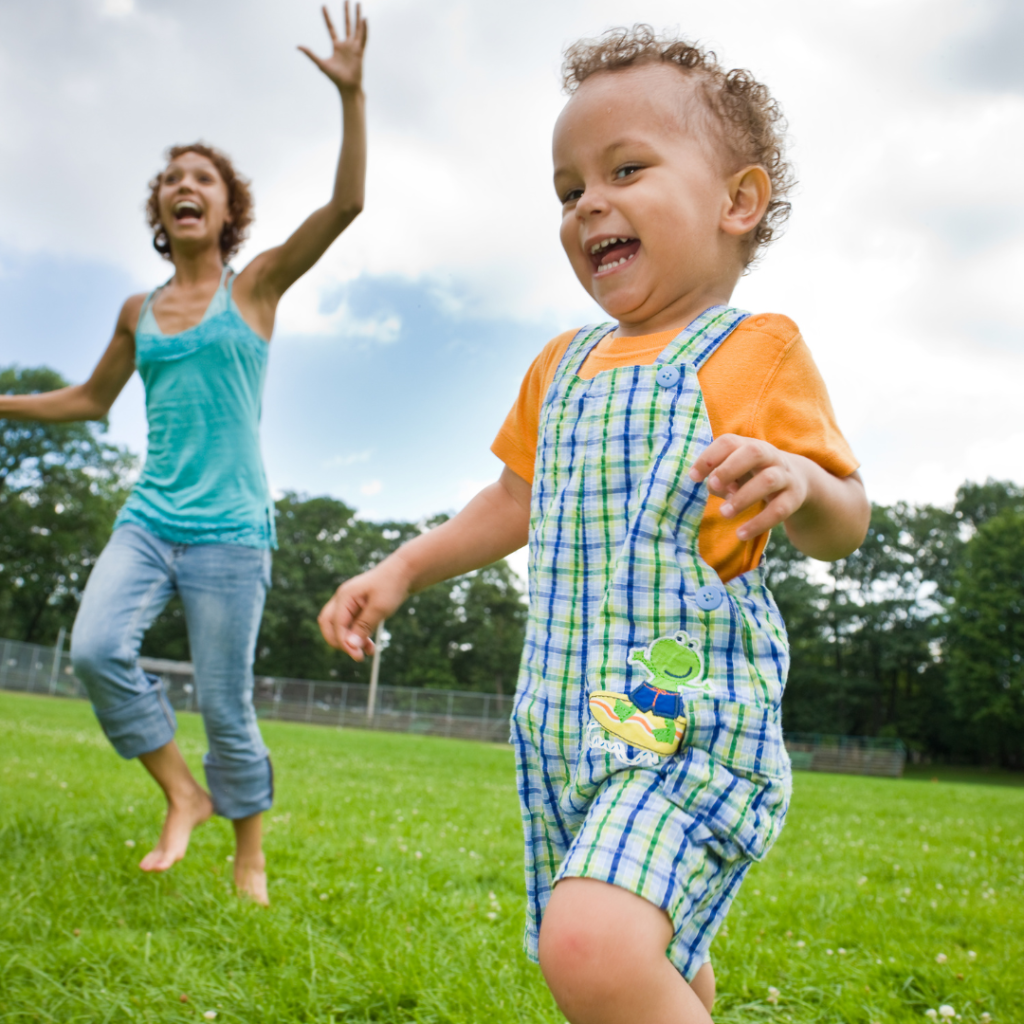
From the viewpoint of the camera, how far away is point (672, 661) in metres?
1.46

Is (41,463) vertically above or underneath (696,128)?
above

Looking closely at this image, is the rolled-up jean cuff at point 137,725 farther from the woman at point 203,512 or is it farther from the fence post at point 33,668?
the fence post at point 33,668

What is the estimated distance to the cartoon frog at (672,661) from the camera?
1.43 m

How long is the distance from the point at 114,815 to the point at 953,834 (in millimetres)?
6686

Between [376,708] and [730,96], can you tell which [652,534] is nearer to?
[730,96]

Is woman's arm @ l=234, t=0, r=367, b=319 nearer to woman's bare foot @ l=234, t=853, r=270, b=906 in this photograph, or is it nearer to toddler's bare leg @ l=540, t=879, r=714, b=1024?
woman's bare foot @ l=234, t=853, r=270, b=906

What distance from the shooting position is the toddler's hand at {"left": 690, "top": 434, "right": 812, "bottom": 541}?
4.27 ft

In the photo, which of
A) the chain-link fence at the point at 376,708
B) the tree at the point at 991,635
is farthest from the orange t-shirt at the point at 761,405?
the tree at the point at 991,635

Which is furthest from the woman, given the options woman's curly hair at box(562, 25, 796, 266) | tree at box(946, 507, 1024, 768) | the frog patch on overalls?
tree at box(946, 507, 1024, 768)

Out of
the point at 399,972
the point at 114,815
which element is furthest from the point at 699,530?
the point at 114,815

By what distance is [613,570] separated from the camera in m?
1.59

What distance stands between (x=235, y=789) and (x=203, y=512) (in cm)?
105

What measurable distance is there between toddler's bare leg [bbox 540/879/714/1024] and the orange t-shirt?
0.59 metres

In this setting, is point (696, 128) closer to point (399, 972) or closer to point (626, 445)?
point (626, 445)
